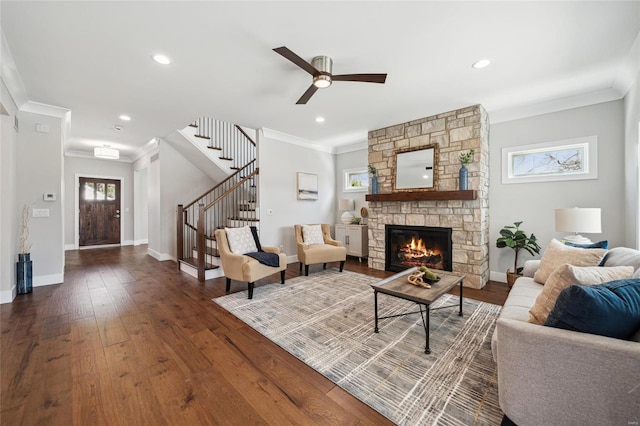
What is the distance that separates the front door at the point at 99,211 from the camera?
24.0ft

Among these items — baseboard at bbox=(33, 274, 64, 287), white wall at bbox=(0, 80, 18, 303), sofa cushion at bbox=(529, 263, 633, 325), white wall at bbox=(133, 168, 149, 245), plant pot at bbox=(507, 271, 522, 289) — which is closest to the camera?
sofa cushion at bbox=(529, 263, 633, 325)

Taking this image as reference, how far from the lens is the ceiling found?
200 centimetres

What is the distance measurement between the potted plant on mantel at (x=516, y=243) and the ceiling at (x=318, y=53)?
1836mm

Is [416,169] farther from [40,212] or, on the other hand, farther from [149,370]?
[40,212]

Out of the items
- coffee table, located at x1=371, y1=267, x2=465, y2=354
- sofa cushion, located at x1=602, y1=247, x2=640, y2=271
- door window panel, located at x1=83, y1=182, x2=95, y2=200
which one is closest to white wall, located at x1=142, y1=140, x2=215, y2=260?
door window panel, located at x1=83, y1=182, x2=95, y2=200

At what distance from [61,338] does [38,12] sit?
2.78 meters

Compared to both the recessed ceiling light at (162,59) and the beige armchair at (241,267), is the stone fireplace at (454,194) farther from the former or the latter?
the recessed ceiling light at (162,59)

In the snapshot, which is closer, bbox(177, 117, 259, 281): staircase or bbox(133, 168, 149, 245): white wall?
bbox(177, 117, 259, 281): staircase

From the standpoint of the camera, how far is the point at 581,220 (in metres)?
2.88

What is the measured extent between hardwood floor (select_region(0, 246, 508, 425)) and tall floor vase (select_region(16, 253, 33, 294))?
0.76 feet

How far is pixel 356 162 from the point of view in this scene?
6262mm

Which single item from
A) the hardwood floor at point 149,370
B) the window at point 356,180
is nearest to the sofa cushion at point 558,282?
the hardwood floor at point 149,370

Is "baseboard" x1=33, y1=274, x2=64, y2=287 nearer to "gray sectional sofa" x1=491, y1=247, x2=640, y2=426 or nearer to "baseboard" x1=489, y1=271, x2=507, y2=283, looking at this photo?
"gray sectional sofa" x1=491, y1=247, x2=640, y2=426

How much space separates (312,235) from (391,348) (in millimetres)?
2895
